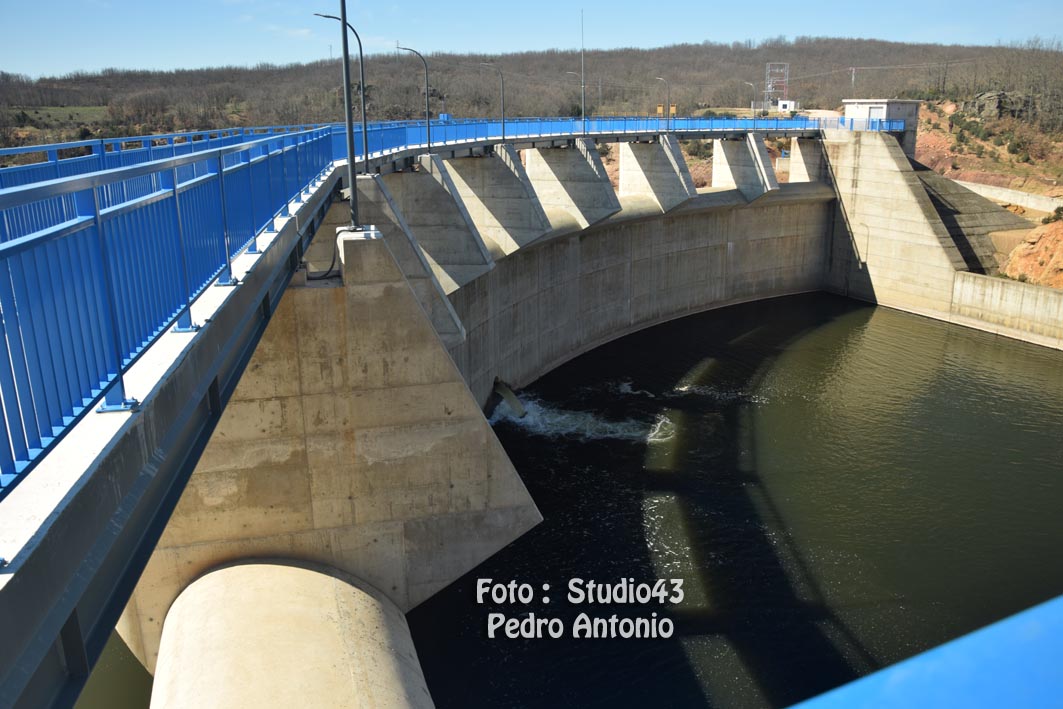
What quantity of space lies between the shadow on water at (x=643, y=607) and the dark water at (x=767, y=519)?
4 centimetres

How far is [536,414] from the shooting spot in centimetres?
2409

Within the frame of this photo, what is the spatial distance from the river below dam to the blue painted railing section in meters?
8.32

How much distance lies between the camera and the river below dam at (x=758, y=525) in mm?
13523

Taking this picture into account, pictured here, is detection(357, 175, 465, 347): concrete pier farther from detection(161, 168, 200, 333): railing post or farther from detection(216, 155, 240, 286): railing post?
detection(161, 168, 200, 333): railing post

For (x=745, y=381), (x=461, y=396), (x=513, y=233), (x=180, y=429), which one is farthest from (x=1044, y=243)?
(x=180, y=429)

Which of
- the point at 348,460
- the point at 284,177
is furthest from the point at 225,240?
the point at 348,460

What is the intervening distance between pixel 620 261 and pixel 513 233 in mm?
8008

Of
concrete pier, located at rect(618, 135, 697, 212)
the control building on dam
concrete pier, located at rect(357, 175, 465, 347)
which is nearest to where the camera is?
the control building on dam

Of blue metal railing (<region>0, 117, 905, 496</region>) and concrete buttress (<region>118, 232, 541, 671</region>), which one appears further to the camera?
concrete buttress (<region>118, 232, 541, 671</region>)

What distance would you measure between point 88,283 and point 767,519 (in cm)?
1506

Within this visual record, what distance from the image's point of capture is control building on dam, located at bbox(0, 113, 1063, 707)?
523cm

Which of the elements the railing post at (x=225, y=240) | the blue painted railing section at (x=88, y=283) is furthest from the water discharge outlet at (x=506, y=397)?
the blue painted railing section at (x=88, y=283)

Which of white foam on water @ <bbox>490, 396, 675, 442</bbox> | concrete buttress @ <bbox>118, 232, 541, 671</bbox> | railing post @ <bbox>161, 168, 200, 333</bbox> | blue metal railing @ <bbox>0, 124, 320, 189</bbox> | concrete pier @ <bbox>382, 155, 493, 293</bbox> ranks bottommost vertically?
white foam on water @ <bbox>490, 396, 675, 442</bbox>

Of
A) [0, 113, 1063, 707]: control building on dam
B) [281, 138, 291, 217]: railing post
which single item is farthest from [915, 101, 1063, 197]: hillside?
[281, 138, 291, 217]: railing post
